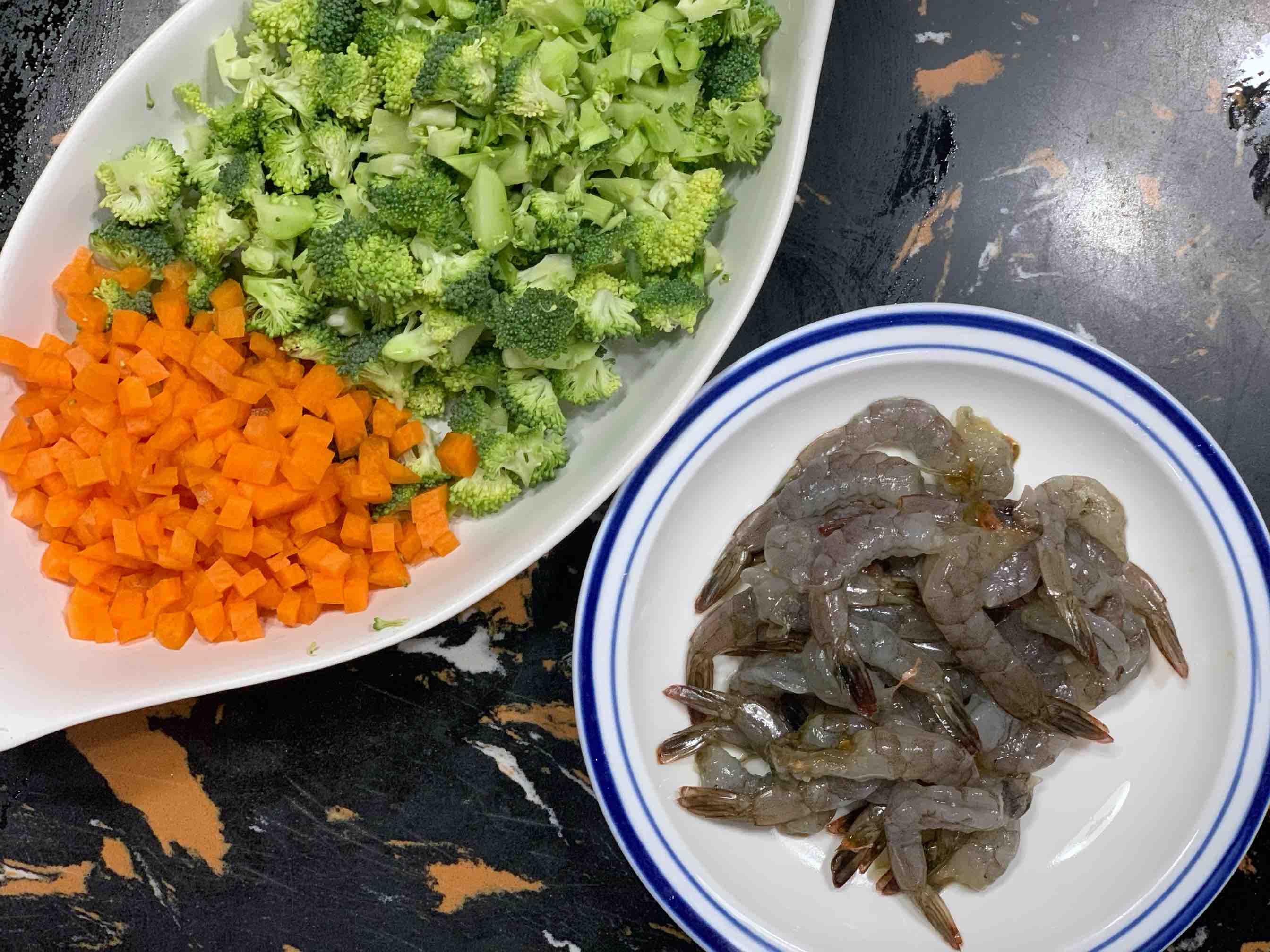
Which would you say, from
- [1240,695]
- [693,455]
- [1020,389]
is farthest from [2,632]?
[1240,695]

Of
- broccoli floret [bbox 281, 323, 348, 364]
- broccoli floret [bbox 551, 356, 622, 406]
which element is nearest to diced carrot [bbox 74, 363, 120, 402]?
broccoli floret [bbox 281, 323, 348, 364]

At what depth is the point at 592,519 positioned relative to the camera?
207cm

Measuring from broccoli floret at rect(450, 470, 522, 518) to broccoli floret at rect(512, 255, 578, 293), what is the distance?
410 millimetres

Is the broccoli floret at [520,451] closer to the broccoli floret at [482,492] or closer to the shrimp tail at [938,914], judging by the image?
the broccoli floret at [482,492]

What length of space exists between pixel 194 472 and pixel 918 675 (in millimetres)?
1527

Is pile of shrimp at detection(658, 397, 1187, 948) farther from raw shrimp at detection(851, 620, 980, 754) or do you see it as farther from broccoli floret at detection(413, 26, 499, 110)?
broccoli floret at detection(413, 26, 499, 110)

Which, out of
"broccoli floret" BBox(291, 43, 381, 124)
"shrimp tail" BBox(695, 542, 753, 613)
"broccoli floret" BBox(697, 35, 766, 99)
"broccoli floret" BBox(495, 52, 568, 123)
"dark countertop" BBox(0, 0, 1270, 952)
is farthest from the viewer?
"dark countertop" BBox(0, 0, 1270, 952)

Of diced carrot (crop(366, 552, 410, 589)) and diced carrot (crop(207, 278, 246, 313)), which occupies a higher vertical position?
diced carrot (crop(207, 278, 246, 313))

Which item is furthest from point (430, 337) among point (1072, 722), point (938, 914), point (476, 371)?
point (938, 914)

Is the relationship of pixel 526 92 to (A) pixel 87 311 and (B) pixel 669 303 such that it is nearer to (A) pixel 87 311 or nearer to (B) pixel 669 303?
(B) pixel 669 303

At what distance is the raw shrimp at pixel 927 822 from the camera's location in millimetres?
1742

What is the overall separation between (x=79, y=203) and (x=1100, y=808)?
255cm

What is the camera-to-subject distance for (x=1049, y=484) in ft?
6.12

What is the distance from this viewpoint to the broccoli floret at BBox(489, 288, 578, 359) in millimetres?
1595
